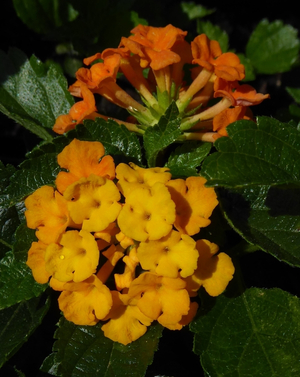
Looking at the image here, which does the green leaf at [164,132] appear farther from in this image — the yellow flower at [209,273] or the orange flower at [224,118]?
the yellow flower at [209,273]

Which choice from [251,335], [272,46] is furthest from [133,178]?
[272,46]

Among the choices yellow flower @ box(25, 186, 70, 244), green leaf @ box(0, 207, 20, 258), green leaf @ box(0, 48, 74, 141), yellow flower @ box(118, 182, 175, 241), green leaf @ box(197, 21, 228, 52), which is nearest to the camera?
yellow flower @ box(118, 182, 175, 241)

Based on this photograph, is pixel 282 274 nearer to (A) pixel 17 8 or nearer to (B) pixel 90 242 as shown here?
(B) pixel 90 242

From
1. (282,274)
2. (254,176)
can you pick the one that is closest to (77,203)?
(254,176)

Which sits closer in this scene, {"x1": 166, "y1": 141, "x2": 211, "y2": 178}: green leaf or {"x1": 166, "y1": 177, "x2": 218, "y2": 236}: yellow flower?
{"x1": 166, "y1": 177, "x2": 218, "y2": 236}: yellow flower

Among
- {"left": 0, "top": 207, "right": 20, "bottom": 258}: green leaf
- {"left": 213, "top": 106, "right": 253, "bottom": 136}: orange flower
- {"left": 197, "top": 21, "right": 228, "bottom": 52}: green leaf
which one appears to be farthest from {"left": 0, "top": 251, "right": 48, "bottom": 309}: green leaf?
{"left": 197, "top": 21, "right": 228, "bottom": 52}: green leaf

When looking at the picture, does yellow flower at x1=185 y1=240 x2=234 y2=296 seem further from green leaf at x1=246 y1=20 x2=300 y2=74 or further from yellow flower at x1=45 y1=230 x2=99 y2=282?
green leaf at x1=246 y1=20 x2=300 y2=74

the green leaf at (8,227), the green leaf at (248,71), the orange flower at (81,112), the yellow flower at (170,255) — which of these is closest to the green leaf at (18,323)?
the green leaf at (8,227)
